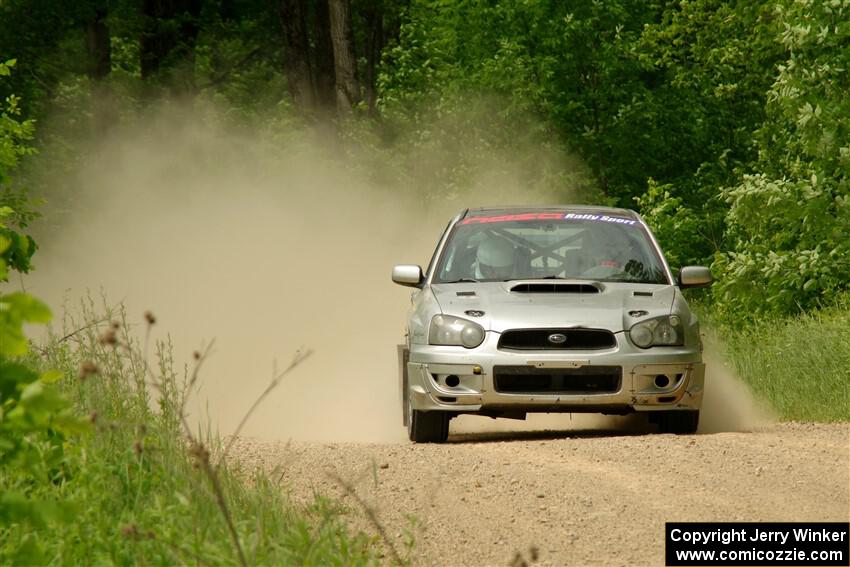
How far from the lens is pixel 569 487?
27.7ft

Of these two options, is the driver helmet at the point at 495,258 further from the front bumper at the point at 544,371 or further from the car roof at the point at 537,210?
the front bumper at the point at 544,371

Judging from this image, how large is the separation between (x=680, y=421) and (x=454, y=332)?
1765mm

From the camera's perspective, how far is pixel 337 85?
34656mm

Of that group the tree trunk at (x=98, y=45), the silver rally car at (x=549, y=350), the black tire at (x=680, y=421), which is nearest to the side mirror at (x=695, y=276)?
the silver rally car at (x=549, y=350)

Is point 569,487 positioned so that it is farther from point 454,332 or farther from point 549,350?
point 454,332

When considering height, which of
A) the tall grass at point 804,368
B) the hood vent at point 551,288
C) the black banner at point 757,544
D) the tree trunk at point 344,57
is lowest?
the tall grass at point 804,368

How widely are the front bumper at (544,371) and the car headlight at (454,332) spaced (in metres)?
0.05

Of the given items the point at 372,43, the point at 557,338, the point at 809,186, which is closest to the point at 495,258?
the point at 557,338

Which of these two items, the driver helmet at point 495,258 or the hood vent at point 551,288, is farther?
the driver helmet at point 495,258

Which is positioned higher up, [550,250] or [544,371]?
[550,250]

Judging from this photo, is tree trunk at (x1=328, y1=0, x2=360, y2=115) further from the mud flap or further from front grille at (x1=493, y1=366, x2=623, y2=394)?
front grille at (x1=493, y1=366, x2=623, y2=394)

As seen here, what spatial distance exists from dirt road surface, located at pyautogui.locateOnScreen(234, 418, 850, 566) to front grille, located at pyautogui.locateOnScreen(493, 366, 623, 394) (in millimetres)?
359

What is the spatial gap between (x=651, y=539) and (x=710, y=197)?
20615 mm

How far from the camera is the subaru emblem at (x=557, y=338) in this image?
1068 centimetres
